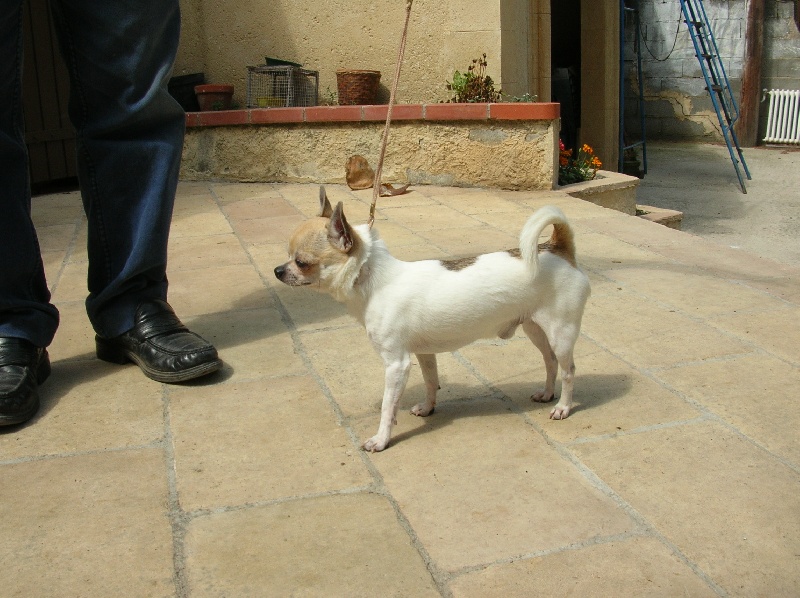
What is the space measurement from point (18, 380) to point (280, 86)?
5.16 metres

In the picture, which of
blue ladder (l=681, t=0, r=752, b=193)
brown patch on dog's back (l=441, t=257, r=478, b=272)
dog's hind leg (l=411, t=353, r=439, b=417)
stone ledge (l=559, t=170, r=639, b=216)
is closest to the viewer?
brown patch on dog's back (l=441, t=257, r=478, b=272)

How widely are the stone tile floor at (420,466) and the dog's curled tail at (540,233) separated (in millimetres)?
493

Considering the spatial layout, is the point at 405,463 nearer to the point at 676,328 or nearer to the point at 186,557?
the point at 186,557

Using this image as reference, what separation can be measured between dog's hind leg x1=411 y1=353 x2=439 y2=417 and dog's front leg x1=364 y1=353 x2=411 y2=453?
182 mm

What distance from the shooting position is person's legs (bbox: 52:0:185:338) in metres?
2.68

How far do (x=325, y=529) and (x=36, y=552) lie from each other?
0.64 metres

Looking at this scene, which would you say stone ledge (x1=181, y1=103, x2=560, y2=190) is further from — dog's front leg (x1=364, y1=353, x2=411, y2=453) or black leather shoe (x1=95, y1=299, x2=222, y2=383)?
dog's front leg (x1=364, y1=353, x2=411, y2=453)

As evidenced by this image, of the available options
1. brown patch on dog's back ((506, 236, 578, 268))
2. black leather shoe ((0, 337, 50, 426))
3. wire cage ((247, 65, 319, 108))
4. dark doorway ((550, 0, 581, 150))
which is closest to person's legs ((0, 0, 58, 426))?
black leather shoe ((0, 337, 50, 426))

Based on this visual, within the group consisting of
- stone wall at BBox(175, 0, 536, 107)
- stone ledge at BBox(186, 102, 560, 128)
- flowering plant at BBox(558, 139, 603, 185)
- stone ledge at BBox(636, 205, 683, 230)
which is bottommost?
stone ledge at BBox(636, 205, 683, 230)

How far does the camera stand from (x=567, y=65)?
1320 centimetres

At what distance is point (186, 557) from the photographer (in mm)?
1836

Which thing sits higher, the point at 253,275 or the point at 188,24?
the point at 188,24

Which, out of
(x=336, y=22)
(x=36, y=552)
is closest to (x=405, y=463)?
(x=36, y=552)

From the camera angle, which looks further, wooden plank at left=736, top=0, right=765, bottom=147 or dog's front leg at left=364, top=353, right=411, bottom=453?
wooden plank at left=736, top=0, right=765, bottom=147
